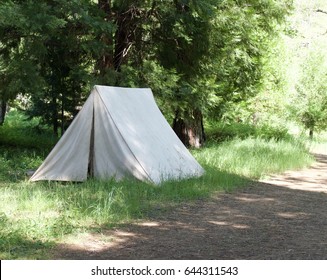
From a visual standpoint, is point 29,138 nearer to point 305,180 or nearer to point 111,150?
point 111,150

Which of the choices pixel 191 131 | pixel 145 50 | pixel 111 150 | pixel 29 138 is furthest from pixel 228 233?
pixel 29 138

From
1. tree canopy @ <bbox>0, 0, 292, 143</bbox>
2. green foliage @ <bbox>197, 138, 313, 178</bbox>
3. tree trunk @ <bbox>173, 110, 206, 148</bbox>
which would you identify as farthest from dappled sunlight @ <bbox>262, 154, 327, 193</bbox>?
tree trunk @ <bbox>173, 110, 206, 148</bbox>

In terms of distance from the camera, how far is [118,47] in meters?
15.5

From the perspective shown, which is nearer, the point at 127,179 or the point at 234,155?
the point at 127,179

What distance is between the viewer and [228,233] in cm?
683

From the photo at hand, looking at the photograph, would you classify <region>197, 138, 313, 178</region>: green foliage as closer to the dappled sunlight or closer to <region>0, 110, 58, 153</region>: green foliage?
the dappled sunlight

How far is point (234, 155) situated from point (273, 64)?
12.0 m

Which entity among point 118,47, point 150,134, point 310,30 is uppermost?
point 310,30

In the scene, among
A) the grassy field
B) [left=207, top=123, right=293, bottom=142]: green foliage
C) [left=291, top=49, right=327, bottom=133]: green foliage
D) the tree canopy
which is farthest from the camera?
[left=291, top=49, right=327, bottom=133]: green foliage

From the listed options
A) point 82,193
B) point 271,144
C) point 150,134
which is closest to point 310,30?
point 271,144

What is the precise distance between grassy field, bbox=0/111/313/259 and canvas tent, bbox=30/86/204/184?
0.35m

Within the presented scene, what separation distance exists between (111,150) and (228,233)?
3.73 meters

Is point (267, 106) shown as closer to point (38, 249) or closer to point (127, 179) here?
point (127, 179)

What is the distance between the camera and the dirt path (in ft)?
18.9
